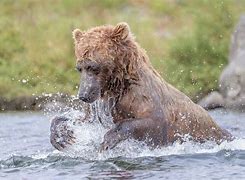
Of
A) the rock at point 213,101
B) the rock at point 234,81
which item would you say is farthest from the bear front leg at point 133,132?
the rock at point 213,101

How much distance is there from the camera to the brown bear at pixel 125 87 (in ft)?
31.0

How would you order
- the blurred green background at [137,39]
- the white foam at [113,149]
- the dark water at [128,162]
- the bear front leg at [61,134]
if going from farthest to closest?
1. the blurred green background at [137,39]
2. the bear front leg at [61,134]
3. the white foam at [113,149]
4. the dark water at [128,162]

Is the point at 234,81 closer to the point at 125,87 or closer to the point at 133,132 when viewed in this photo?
the point at 125,87

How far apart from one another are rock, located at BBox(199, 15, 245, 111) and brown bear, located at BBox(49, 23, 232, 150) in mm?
7825

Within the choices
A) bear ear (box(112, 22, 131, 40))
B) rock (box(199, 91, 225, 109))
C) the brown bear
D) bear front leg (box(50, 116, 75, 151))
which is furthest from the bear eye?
rock (box(199, 91, 225, 109))

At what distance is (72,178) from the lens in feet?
29.5

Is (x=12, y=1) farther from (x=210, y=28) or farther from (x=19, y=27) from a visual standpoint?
(x=210, y=28)

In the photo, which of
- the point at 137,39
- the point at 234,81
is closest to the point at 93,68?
the point at 234,81

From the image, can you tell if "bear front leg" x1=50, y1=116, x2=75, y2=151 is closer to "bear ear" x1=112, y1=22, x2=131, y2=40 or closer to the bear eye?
the bear eye

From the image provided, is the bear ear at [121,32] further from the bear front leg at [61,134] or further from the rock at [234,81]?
the rock at [234,81]

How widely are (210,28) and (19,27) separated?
17.9ft

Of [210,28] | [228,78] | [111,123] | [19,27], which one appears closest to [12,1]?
[19,27]

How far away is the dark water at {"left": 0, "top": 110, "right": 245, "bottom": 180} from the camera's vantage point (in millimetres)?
9023

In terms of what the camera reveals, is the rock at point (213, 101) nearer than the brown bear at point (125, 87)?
No
